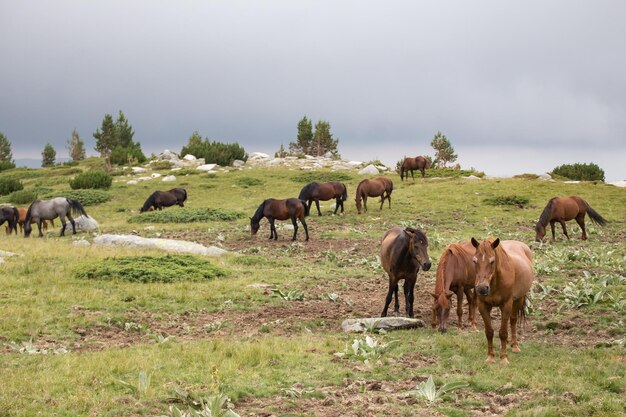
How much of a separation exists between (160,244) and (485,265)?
1550cm

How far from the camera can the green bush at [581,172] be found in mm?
55719

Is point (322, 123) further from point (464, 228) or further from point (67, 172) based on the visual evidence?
point (464, 228)

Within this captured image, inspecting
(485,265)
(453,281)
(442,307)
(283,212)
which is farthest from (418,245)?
(283,212)

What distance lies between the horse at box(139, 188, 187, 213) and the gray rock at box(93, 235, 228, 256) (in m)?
12.2

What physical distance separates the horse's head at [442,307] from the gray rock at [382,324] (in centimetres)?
42

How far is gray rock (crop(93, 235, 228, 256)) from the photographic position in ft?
68.2

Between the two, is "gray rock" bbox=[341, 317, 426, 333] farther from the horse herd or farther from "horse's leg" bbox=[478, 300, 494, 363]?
"horse's leg" bbox=[478, 300, 494, 363]

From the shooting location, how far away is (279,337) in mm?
10688

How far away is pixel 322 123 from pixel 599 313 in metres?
71.6

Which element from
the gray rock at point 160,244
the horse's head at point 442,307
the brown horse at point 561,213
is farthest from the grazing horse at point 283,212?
the horse's head at point 442,307

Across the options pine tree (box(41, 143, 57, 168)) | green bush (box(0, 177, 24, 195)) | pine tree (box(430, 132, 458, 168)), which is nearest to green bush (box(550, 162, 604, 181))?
pine tree (box(430, 132, 458, 168))

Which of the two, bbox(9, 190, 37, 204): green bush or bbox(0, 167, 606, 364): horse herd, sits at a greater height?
bbox(9, 190, 37, 204): green bush

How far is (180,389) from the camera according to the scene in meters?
7.22

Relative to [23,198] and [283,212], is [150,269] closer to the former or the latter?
[283,212]
